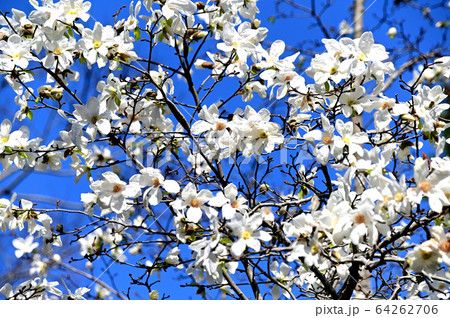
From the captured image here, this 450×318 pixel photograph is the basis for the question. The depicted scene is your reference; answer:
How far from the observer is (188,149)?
6.70 feet

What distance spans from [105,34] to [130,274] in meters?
0.95

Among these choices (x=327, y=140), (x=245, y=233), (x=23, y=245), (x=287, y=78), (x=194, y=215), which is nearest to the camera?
(x=245, y=233)

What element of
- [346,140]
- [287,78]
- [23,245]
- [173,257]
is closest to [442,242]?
[346,140]

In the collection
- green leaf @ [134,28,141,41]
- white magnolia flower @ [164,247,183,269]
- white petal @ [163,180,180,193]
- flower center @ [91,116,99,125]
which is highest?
green leaf @ [134,28,141,41]

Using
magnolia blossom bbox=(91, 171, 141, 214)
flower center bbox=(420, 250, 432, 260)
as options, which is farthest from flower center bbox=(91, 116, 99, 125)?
flower center bbox=(420, 250, 432, 260)

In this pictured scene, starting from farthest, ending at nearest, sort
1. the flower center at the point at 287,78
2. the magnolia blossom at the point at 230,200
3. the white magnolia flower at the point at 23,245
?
the white magnolia flower at the point at 23,245, the flower center at the point at 287,78, the magnolia blossom at the point at 230,200

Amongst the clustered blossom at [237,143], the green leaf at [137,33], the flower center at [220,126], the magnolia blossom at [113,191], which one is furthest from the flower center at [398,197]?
the green leaf at [137,33]

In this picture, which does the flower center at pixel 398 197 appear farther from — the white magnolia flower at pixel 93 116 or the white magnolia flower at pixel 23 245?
the white magnolia flower at pixel 23 245

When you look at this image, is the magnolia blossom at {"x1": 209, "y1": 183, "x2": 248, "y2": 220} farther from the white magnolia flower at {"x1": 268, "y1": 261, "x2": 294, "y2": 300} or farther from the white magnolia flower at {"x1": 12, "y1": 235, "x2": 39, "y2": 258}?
the white magnolia flower at {"x1": 12, "y1": 235, "x2": 39, "y2": 258}

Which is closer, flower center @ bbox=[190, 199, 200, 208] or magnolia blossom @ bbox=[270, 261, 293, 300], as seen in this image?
flower center @ bbox=[190, 199, 200, 208]

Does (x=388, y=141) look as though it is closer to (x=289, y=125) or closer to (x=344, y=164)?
(x=344, y=164)

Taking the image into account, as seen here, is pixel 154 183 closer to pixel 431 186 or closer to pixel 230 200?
pixel 230 200

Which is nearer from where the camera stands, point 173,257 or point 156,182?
point 156,182

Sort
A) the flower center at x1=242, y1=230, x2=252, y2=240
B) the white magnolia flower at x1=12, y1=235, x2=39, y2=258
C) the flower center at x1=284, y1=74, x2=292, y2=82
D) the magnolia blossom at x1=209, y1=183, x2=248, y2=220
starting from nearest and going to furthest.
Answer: the flower center at x1=242, y1=230, x2=252, y2=240 → the magnolia blossom at x1=209, y1=183, x2=248, y2=220 → the flower center at x1=284, y1=74, x2=292, y2=82 → the white magnolia flower at x1=12, y1=235, x2=39, y2=258
